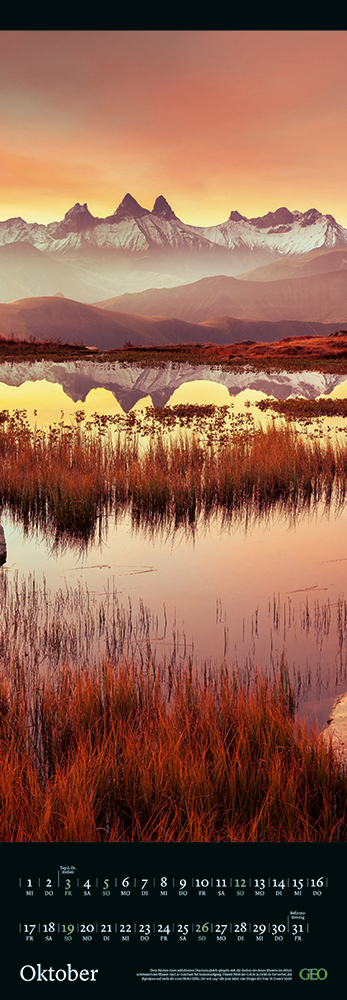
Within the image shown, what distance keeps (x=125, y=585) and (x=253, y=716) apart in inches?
144

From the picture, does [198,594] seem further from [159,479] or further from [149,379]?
[149,379]

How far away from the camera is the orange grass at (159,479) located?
11.8 metres

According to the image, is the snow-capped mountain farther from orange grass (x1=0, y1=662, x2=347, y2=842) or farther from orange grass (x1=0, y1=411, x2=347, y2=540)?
orange grass (x1=0, y1=662, x2=347, y2=842)

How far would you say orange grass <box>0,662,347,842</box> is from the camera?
3818mm

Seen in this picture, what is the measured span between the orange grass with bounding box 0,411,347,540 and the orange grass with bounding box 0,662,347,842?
218 inches

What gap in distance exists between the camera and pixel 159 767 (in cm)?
414

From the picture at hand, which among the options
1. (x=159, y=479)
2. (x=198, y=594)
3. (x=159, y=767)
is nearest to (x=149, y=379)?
(x=159, y=479)

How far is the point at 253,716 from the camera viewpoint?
485 cm

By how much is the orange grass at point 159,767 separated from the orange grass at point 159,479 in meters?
5.54

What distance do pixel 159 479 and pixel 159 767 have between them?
897 centimetres

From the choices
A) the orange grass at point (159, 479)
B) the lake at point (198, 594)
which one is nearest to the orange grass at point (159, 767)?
the lake at point (198, 594)

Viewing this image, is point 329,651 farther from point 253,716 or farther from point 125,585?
point 125,585

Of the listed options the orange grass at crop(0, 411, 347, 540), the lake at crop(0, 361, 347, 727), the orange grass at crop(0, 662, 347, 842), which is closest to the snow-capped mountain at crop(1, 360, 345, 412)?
the orange grass at crop(0, 411, 347, 540)
